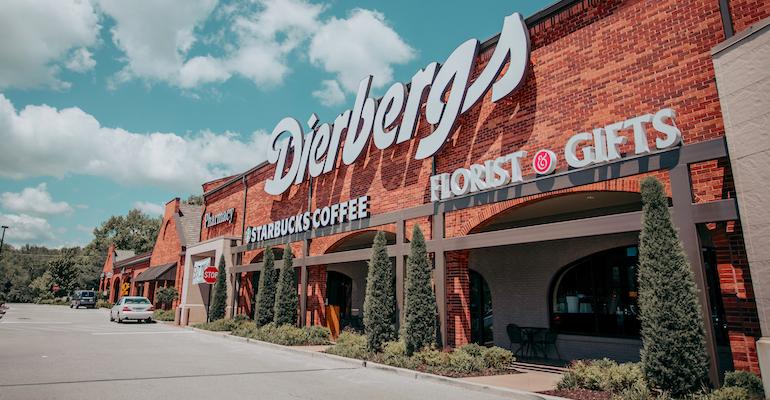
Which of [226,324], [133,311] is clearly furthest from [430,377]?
[133,311]

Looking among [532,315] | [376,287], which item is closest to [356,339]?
[376,287]

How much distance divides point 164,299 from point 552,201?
28278mm

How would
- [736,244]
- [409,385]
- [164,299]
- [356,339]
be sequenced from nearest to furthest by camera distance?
[736,244] → [409,385] → [356,339] → [164,299]

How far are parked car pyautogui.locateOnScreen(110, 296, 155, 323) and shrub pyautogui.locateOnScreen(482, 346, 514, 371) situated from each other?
2272cm

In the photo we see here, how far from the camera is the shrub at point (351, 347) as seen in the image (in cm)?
1301

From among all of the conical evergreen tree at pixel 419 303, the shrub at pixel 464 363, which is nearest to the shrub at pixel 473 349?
the shrub at pixel 464 363

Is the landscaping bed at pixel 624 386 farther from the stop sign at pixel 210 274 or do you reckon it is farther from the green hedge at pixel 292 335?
the stop sign at pixel 210 274

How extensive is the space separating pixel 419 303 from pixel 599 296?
5.45 m

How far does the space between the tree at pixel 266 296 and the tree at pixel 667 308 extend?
1469cm

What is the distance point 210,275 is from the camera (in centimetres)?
2391

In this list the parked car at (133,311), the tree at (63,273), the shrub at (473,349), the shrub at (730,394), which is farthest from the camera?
the tree at (63,273)

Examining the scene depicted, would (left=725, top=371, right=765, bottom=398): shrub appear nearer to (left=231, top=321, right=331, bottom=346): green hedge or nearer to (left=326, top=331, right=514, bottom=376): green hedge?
(left=326, top=331, right=514, bottom=376): green hedge

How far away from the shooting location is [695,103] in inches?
347

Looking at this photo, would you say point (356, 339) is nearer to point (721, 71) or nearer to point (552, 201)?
point (552, 201)
